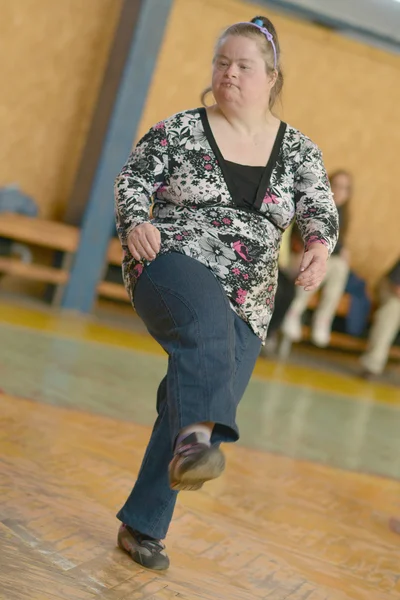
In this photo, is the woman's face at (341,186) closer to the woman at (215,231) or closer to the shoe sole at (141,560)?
the woman at (215,231)

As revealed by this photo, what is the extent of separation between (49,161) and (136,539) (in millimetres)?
5474

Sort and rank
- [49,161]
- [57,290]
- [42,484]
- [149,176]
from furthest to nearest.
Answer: [49,161]
[57,290]
[42,484]
[149,176]

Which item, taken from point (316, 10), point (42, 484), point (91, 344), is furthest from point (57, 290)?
point (42, 484)

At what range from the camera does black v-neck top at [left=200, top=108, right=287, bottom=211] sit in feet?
6.89

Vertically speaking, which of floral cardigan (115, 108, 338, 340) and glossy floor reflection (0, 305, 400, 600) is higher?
floral cardigan (115, 108, 338, 340)

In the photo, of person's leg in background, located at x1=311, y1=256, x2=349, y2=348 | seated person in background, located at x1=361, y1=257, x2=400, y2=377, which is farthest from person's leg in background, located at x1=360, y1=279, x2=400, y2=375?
person's leg in background, located at x1=311, y1=256, x2=349, y2=348

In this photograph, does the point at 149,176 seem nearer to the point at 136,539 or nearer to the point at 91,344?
the point at 136,539

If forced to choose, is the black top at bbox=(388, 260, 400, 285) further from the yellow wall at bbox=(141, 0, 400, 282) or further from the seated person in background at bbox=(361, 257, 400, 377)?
the yellow wall at bbox=(141, 0, 400, 282)

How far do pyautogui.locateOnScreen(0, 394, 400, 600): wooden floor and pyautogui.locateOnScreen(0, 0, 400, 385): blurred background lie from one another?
334cm

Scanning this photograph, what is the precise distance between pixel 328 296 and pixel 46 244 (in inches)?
83.5

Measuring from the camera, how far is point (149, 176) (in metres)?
2.11

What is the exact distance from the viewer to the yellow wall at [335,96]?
739cm

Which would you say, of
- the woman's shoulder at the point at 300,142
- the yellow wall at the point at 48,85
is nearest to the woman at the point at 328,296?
the yellow wall at the point at 48,85

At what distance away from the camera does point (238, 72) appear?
2.14 metres
